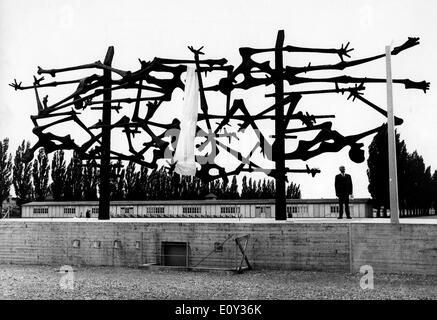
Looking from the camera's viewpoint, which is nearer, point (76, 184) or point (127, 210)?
point (127, 210)

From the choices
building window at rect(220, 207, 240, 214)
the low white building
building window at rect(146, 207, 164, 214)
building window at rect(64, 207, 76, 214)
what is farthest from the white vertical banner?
building window at rect(64, 207, 76, 214)

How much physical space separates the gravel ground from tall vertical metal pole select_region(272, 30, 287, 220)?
3.26m

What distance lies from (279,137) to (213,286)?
6339 mm

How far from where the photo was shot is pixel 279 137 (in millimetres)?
17641

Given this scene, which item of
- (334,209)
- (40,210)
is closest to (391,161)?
(334,209)

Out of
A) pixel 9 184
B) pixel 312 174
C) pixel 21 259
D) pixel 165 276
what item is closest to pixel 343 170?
pixel 312 174

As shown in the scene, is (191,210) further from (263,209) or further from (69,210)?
(69,210)

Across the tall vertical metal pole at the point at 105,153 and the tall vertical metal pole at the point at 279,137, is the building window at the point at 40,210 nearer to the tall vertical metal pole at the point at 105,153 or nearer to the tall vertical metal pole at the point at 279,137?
the tall vertical metal pole at the point at 105,153

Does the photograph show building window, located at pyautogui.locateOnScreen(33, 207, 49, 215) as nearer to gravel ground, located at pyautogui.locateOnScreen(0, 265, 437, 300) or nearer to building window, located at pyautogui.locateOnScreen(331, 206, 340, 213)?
building window, located at pyautogui.locateOnScreen(331, 206, 340, 213)

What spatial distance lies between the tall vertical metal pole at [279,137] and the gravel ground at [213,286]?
326 centimetres

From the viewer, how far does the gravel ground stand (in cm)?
1188

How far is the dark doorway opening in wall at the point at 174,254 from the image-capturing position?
16.9 metres

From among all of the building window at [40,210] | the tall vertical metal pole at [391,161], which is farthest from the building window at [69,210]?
the tall vertical metal pole at [391,161]

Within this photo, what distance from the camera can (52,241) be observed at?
18.9 meters
